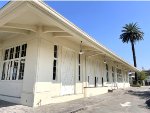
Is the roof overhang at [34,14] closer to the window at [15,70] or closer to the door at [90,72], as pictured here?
the window at [15,70]

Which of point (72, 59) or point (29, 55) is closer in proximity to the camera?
point (29, 55)

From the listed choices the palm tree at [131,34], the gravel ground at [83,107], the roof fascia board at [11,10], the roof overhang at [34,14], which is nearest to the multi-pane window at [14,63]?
the roof overhang at [34,14]

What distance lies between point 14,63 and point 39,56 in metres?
2.38

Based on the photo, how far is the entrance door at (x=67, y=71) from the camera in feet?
31.9

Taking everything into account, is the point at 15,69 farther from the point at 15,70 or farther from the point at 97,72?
the point at 97,72

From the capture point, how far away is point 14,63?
9234 millimetres

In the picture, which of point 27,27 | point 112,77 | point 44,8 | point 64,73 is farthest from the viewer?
point 112,77

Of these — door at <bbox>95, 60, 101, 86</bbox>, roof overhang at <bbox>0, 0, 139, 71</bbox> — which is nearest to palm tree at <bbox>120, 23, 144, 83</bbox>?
door at <bbox>95, 60, 101, 86</bbox>

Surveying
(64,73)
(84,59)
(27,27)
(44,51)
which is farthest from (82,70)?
(27,27)

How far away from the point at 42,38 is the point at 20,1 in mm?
3292

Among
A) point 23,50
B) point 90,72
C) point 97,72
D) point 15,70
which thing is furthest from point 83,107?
point 97,72

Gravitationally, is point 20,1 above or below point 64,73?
above

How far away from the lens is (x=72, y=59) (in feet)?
35.7

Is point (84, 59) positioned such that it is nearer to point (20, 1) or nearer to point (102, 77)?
point (102, 77)
